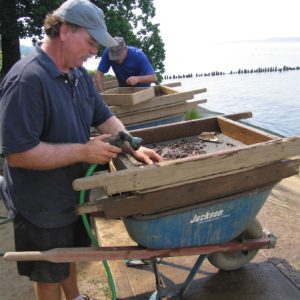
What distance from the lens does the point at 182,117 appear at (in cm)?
531

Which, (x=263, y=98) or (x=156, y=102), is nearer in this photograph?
(x=156, y=102)

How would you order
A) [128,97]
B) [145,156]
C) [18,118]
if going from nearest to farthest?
1. [18,118]
2. [145,156]
3. [128,97]

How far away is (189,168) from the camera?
217cm

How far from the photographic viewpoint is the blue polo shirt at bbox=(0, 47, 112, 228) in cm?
197

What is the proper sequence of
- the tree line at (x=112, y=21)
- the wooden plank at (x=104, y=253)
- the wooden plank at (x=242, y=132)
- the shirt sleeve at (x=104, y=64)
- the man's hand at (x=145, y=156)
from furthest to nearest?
the tree line at (x=112, y=21) < the shirt sleeve at (x=104, y=64) < the wooden plank at (x=242, y=132) < the man's hand at (x=145, y=156) < the wooden plank at (x=104, y=253)

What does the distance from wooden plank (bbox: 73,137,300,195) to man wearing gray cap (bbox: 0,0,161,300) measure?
0.17 meters

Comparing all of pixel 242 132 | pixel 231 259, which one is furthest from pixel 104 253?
pixel 242 132

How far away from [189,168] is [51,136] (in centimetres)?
75

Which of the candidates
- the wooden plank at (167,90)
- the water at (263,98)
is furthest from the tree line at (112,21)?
the wooden plank at (167,90)

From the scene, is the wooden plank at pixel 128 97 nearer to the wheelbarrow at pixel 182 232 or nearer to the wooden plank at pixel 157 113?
the wooden plank at pixel 157 113

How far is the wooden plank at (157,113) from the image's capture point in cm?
492

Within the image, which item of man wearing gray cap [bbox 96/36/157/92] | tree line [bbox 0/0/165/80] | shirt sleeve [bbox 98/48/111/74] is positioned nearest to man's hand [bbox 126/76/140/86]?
man wearing gray cap [bbox 96/36/157/92]

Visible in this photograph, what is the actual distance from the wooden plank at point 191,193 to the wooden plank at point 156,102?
2.67 m

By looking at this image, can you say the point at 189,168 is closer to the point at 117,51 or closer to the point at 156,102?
the point at 156,102
